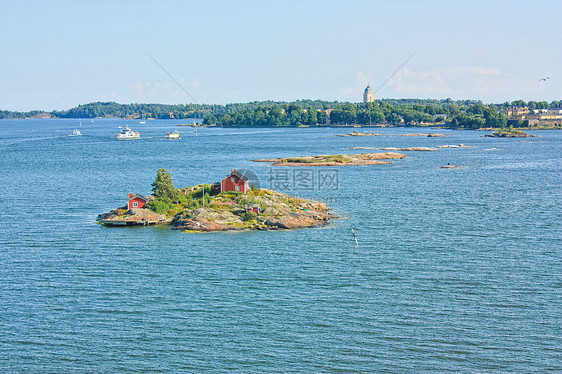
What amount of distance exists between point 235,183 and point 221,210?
16.9 ft

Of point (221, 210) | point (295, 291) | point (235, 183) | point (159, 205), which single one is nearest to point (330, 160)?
point (235, 183)

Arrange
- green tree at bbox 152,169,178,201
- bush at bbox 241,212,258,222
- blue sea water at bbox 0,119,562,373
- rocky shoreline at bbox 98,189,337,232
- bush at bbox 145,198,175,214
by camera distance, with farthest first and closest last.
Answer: green tree at bbox 152,169,178,201, bush at bbox 145,198,175,214, bush at bbox 241,212,258,222, rocky shoreline at bbox 98,189,337,232, blue sea water at bbox 0,119,562,373

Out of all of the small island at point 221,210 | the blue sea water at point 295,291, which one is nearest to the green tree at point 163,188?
the small island at point 221,210

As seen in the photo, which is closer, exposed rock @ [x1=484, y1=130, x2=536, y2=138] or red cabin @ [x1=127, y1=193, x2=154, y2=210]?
red cabin @ [x1=127, y1=193, x2=154, y2=210]

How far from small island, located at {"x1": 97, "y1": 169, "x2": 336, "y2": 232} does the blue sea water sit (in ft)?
5.34

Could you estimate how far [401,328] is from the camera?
2708 centimetres

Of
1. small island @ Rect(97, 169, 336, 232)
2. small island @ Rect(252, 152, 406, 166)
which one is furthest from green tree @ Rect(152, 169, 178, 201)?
small island @ Rect(252, 152, 406, 166)

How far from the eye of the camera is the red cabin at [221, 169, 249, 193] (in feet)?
177

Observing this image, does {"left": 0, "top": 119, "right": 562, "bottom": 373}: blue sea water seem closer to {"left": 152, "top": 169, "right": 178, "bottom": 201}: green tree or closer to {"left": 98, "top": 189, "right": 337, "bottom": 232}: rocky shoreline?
{"left": 98, "top": 189, "right": 337, "bottom": 232}: rocky shoreline

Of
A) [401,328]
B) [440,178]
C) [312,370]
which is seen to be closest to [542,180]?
[440,178]

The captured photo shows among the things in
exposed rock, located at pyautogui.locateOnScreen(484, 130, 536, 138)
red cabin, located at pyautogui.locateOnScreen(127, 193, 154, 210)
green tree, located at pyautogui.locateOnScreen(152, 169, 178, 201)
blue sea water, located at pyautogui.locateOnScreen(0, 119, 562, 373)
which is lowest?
blue sea water, located at pyautogui.locateOnScreen(0, 119, 562, 373)

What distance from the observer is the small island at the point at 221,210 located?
47.2 meters

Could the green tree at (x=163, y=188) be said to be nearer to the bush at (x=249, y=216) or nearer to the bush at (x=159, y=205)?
the bush at (x=159, y=205)

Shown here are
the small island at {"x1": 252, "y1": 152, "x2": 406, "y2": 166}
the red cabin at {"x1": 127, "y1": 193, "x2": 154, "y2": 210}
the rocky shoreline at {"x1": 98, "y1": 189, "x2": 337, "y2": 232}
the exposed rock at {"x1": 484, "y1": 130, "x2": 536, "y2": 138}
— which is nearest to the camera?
the rocky shoreline at {"x1": 98, "y1": 189, "x2": 337, "y2": 232}
